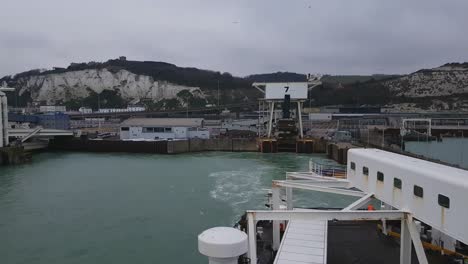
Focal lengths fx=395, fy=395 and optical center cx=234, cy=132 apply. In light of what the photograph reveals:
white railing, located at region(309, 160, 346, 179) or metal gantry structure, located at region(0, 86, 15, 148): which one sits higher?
metal gantry structure, located at region(0, 86, 15, 148)

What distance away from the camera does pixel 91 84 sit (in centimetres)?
17038

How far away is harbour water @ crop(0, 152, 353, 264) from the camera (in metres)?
16.3

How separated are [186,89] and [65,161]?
123773 mm

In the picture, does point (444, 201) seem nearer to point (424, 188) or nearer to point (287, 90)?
point (424, 188)

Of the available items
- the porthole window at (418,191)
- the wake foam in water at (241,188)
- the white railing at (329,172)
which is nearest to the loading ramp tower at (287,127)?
the wake foam in water at (241,188)

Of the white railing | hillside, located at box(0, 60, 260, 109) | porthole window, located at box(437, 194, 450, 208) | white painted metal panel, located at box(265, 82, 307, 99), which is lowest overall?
the white railing

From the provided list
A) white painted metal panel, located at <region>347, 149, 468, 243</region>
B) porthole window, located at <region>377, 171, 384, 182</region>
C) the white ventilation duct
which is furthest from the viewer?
porthole window, located at <region>377, 171, 384, 182</region>

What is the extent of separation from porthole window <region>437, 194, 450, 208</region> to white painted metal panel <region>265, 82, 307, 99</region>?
52.2 meters

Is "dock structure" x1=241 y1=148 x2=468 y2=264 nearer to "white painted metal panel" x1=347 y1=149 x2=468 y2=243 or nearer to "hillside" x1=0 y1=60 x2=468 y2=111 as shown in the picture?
"white painted metal panel" x1=347 y1=149 x2=468 y2=243

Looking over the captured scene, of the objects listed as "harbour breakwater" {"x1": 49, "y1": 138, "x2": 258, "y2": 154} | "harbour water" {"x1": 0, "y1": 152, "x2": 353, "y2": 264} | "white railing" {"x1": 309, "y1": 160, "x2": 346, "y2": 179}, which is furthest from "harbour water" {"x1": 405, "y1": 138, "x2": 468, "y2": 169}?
"harbour breakwater" {"x1": 49, "y1": 138, "x2": 258, "y2": 154}

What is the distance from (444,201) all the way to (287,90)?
52780 millimetres

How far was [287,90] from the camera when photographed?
59656 mm

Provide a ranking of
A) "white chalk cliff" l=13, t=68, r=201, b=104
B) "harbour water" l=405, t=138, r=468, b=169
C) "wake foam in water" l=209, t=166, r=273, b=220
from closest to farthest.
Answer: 1. "wake foam in water" l=209, t=166, r=273, b=220
2. "harbour water" l=405, t=138, r=468, b=169
3. "white chalk cliff" l=13, t=68, r=201, b=104

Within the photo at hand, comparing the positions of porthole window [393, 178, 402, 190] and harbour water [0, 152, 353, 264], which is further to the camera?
harbour water [0, 152, 353, 264]
